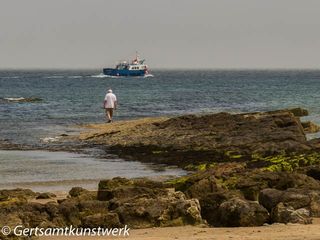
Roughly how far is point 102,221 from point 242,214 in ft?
8.28

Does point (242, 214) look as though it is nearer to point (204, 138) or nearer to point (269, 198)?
point (269, 198)

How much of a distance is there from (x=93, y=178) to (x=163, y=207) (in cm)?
950

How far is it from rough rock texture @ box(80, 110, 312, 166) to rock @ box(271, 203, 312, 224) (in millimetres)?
12754

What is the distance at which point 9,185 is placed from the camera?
21.3m

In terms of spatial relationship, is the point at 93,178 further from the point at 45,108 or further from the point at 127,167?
the point at 45,108

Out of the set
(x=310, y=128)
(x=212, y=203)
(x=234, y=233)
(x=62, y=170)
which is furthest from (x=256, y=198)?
(x=310, y=128)

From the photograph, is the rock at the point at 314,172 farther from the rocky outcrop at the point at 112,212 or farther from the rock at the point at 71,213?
the rock at the point at 71,213

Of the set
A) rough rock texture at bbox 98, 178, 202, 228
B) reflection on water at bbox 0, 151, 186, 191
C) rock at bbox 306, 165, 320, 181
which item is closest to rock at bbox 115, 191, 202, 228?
rough rock texture at bbox 98, 178, 202, 228

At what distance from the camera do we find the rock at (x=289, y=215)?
12953 mm

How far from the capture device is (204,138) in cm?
3062

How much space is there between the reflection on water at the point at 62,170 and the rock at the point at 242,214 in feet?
26.3

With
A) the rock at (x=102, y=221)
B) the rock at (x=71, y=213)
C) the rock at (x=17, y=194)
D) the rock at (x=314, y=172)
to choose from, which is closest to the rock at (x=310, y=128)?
the rock at (x=314, y=172)

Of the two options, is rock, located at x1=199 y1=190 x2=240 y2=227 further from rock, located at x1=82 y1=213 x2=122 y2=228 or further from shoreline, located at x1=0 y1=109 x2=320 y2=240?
rock, located at x1=82 y1=213 x2=122 y2=228

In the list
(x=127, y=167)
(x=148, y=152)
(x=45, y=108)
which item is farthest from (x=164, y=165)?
(x=45, y=108)
